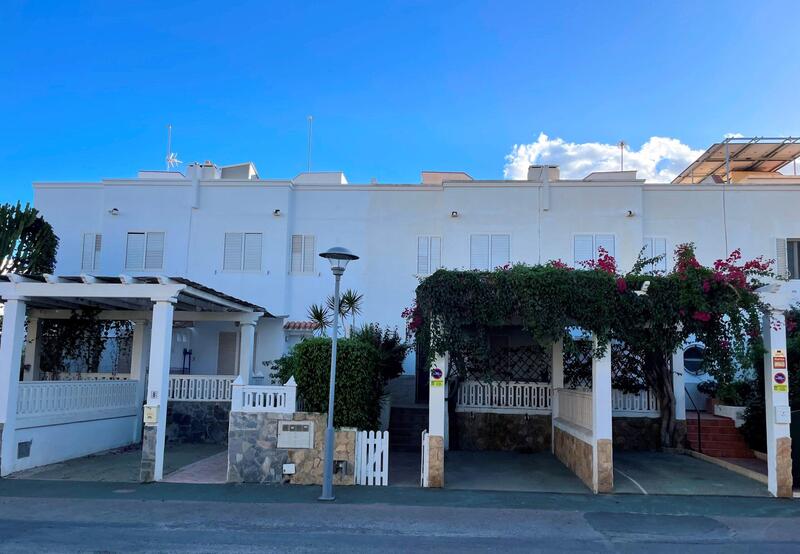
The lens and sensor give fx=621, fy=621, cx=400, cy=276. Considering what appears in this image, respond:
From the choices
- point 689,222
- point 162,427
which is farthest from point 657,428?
point 162,427

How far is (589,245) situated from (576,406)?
710 cm

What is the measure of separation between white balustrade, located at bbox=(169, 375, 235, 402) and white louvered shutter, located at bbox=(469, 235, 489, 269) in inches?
305

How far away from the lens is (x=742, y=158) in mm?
21578

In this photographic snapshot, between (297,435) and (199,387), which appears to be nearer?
(297,435)

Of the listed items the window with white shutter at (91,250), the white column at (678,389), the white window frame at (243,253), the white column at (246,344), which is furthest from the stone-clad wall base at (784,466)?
the window with white shutter at (91,250)

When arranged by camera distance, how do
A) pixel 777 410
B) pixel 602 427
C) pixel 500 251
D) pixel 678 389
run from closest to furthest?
pixel 777 410 < pixel 602 427 < pixel 678 389 < pixel 500 251

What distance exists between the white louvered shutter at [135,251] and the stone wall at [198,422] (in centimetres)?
557

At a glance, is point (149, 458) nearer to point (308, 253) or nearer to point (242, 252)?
point (242, 252)

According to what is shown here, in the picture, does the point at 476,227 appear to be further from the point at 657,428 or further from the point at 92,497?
the point at 92,497

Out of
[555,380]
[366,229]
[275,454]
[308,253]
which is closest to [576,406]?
[555,380]

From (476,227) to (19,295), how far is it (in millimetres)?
12051

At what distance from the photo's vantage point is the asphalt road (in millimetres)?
7379

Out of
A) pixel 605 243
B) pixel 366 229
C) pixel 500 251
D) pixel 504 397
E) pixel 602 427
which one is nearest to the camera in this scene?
pixel 602 427

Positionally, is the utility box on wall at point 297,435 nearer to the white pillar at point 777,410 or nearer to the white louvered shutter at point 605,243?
the white pillar at point 777,410
